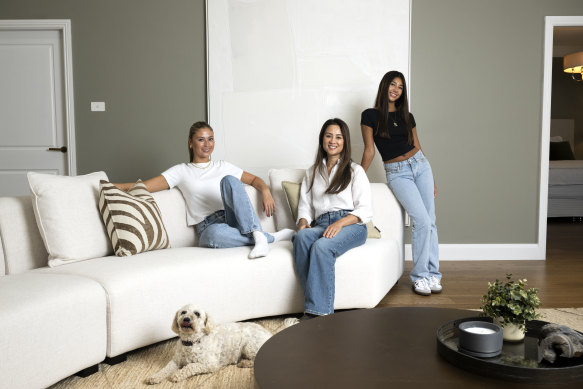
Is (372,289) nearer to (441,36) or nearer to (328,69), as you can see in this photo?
(328,69)

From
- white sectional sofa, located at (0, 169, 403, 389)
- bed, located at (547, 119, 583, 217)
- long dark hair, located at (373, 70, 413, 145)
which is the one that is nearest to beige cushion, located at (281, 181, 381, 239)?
white sectional sofa, located at (0, 169, 403, 389)

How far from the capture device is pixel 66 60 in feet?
13.9

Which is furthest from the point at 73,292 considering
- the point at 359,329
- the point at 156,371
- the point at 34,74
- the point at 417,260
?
the point at 34,74

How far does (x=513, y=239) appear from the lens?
441cm

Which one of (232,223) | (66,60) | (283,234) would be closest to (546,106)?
(283,234)

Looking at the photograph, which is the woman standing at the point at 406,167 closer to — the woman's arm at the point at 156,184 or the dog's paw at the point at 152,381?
the woman's arm at the point at 156,184

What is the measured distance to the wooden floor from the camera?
3152 millimetres

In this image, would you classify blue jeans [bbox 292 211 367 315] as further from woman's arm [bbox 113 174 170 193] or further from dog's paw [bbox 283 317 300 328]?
woman's arm [bbox 113 174 170 193]

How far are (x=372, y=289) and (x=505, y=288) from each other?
1.31m

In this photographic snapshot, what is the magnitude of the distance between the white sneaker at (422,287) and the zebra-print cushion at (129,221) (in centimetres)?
162

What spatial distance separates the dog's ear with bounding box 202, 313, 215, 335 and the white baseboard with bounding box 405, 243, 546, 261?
2.63 meters

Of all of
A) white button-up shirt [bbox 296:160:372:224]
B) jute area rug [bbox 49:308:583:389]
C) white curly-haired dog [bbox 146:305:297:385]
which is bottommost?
jute area rug [bbox 49:308:583:389]

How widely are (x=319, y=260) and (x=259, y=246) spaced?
33 cm

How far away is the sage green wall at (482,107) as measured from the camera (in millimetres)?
4270
